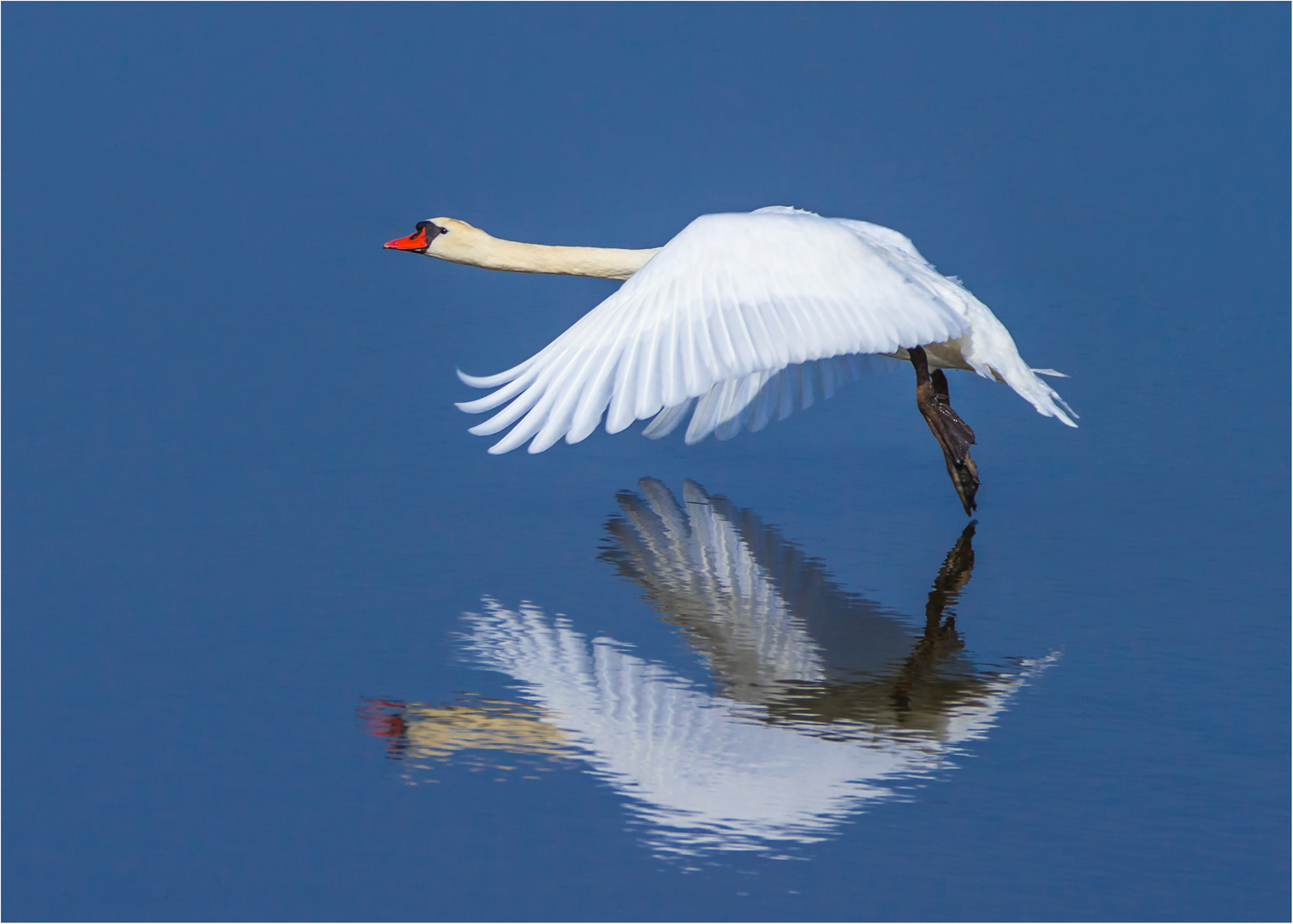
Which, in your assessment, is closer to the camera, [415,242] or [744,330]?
[744,330]

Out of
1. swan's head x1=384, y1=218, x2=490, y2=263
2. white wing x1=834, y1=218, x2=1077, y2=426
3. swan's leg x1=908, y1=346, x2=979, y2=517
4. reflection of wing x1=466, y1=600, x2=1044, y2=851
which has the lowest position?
reflection of wing x1=466, y1=600, x2=1044, y2=851

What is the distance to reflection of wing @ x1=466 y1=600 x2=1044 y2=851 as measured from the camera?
13.8 ft

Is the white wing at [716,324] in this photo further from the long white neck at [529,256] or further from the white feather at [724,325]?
the long white neck at [529,256]

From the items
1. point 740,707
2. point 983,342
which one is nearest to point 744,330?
point 983,342

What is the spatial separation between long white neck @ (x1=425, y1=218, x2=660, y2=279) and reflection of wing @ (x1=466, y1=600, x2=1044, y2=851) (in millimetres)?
3025

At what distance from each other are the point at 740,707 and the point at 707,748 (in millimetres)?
305

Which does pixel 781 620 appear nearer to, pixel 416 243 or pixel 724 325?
pixel 724 325

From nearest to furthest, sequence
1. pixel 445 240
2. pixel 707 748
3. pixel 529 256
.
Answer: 1. pixel 707 748
2. pixel 529 256
3. pixel 445 240

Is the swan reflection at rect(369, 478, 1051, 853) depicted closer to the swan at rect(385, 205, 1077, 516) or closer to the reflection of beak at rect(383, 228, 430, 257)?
the swan at rect(385, 205, 1077, 516)

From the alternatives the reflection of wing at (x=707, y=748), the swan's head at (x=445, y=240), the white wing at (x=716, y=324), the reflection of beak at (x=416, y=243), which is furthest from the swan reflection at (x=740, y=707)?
the reflection of beak at (x=416, y=243)

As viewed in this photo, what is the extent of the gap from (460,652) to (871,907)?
1.84 m

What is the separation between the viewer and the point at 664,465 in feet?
25.8

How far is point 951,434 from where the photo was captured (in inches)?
273

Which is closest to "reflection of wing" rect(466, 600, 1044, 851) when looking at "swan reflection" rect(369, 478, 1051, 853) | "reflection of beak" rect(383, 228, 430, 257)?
"swan reflection" rect(369, 478, 1051, 853)
